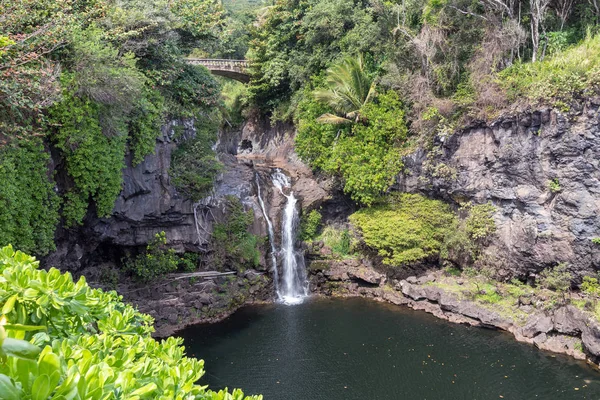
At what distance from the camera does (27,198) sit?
10000mm

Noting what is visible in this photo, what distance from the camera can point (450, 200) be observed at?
636 inches

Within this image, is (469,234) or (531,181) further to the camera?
(469,234)

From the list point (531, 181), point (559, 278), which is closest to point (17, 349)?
point (559, 278)

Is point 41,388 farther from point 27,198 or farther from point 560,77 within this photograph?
→ point 560,77

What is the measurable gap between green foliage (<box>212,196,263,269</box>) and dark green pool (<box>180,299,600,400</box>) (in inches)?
91.5

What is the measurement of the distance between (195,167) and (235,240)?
3.18m

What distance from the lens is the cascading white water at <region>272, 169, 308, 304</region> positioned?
55.5ft

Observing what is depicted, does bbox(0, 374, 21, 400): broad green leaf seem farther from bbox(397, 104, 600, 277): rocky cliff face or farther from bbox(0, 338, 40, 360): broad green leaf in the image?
bbox(397, 104, 600, 277): rocky cliff face

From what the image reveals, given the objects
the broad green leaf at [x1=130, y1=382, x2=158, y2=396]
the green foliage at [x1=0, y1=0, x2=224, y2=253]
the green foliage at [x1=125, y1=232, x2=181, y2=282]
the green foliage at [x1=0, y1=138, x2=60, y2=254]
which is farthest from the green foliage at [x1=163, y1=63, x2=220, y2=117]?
the broad green leaf at [x1=130, y1=382, x2=158, y2=396]

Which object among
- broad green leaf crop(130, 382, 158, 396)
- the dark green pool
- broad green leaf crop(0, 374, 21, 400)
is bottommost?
the dark green pool

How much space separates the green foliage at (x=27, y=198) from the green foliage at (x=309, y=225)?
9.50 meters

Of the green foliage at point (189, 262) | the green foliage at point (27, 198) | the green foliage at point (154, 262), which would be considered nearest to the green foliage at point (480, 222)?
the green foliage at point (189, 262)

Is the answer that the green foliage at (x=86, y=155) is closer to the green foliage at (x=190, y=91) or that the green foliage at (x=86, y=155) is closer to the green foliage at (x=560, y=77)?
the green foliage at (x=190, y=91)

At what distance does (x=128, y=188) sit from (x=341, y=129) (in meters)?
8.93
